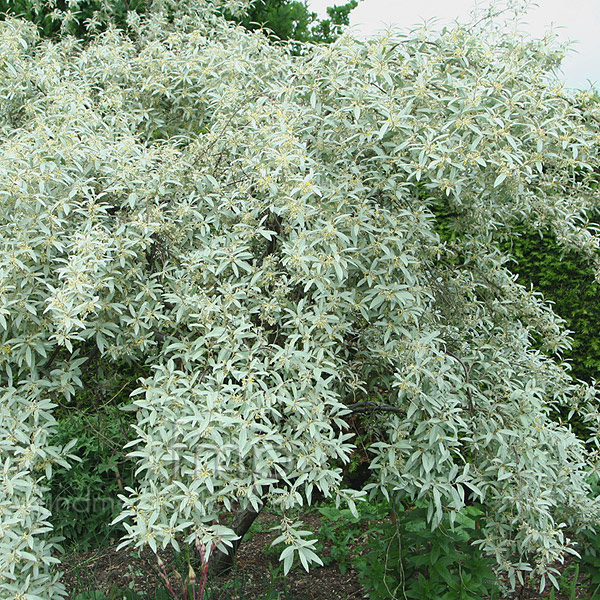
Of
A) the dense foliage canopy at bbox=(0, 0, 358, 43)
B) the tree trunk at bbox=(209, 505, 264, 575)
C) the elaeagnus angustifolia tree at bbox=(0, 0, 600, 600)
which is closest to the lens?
the elaeagnus angustifolia tree at bbox=(0, 0, 600, 600)

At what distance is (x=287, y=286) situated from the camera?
9.04ft

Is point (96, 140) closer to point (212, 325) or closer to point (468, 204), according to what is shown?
point (212, 325)

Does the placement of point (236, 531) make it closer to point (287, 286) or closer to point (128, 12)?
point (287, 286)

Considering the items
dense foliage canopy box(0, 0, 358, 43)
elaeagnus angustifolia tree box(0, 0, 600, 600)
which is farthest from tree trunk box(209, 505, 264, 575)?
dense foliage canopy box(0, 0, 358, 43)

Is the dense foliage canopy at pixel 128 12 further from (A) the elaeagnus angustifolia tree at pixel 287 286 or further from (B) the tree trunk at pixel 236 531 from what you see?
(B) the tree trunk at pixel 236 531

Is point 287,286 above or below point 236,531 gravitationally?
above

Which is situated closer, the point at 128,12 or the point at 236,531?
the point at 236,531

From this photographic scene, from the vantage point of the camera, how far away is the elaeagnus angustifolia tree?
2387 millimetres

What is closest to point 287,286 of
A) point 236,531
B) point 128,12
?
point 236,531

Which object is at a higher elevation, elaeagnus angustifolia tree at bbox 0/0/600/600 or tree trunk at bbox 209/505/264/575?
elaeagnus angustifolia tree at bbox 0/0/600/600

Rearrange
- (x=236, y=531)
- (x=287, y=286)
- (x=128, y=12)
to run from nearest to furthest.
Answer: (x=287, y=286) → (x=236, y=531) → (x=128, y=12)

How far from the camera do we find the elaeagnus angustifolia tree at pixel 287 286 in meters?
2.39

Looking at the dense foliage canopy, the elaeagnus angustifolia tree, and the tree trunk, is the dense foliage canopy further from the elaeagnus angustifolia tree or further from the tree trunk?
the tree trunk

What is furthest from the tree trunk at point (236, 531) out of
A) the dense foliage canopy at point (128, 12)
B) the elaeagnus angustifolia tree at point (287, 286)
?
the dense foliage canopy at point (128, 12)
